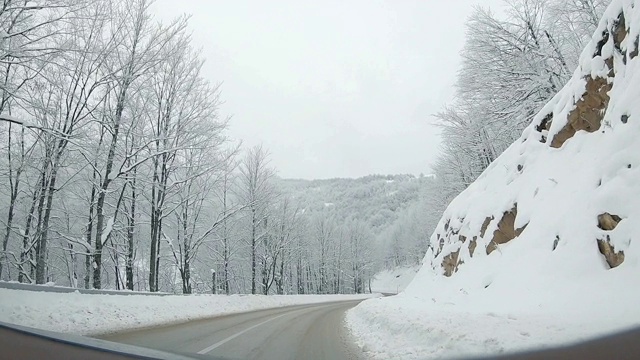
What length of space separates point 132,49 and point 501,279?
11673 mm

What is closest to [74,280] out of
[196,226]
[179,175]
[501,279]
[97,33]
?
[196,226]

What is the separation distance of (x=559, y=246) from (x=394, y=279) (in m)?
86.3

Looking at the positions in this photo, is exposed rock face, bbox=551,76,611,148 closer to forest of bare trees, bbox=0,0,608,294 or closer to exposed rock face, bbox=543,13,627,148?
exposed rock face, bbox=543,13,627,148

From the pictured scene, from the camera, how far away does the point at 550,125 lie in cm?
959

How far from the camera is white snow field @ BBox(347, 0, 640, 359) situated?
144 inches

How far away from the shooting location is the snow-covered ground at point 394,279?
76.2 metres

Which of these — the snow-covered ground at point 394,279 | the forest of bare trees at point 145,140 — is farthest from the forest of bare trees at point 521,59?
the snow-covered ground at point 394,279

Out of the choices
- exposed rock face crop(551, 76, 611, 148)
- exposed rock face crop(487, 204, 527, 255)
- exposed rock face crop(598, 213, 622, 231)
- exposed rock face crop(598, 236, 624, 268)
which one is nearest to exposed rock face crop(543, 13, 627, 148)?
exposed rock face crop(551, 76, 611, 148)

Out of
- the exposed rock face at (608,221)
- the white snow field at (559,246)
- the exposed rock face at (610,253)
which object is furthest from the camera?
the exposed rock face at (608,221)

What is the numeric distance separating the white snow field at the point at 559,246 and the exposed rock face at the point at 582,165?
0.08 feet

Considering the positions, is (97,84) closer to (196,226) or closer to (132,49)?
(132,49)

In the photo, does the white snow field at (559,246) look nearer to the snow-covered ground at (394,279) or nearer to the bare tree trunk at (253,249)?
the bare tree trunk at (253,249)

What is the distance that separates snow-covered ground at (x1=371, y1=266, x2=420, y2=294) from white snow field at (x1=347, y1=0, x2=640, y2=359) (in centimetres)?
6634

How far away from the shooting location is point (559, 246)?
20.9ft
